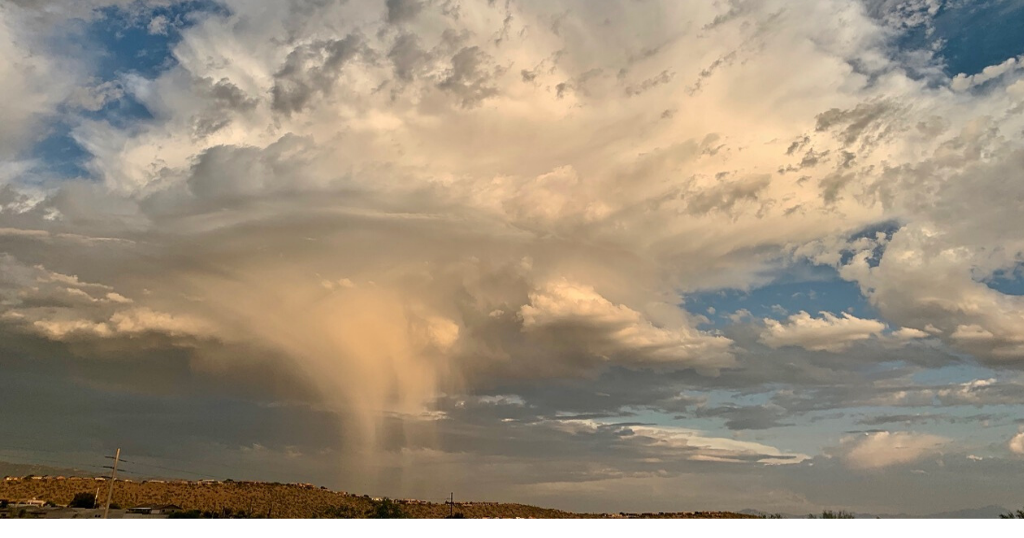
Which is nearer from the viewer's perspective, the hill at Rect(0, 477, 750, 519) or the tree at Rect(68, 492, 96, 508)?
→ the tree at Rect(68, 492, 96, 508)

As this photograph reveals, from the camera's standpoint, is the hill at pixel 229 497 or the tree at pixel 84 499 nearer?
the tree at pixel 84 499

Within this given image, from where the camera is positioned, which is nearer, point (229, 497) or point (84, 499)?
point (84, 499)

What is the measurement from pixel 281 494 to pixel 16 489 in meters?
23.7
